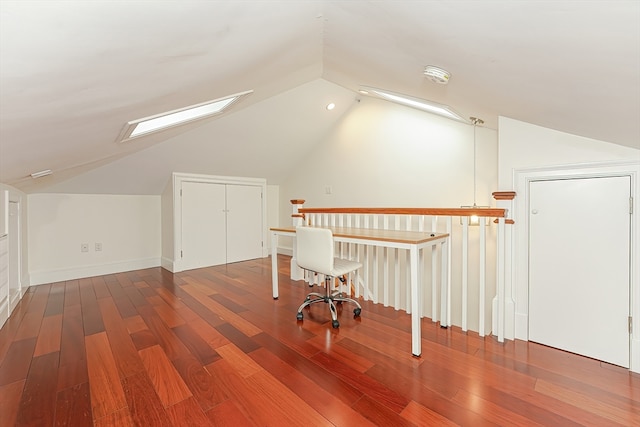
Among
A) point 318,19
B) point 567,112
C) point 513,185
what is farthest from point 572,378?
point 318,19

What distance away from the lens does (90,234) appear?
4176 mm

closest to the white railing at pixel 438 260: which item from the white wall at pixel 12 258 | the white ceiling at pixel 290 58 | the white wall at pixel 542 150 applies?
the white wall at pixel 542 150

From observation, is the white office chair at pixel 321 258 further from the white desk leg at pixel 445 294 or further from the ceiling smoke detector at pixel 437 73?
the ceiling smoke detector at pixel 437 73

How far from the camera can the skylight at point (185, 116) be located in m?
2.59

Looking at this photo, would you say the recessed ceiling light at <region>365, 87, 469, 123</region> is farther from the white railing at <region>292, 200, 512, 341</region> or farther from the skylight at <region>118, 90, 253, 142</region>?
the skylight at <region>118, 90, 253, 142</region>

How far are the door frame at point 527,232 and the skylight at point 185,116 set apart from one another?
2.51 m

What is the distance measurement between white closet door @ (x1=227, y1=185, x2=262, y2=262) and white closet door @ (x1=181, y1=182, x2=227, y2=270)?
135 millimetres

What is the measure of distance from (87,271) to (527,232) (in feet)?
17.7

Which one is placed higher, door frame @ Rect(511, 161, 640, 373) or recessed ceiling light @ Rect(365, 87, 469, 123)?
recessed ceiling light @ Rect(365, 87, 469, 123)

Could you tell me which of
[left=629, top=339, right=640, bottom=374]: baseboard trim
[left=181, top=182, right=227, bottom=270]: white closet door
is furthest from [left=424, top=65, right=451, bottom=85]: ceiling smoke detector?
[left=181, top=182, right=227, bottom=270]: white closet door

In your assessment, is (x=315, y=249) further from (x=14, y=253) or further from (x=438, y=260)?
(x=14, y=253)

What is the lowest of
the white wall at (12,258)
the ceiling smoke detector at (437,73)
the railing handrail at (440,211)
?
the white wall at (12,258)

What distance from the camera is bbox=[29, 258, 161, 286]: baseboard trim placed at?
3.78 metres

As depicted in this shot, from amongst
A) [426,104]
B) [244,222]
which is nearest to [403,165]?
[426,104]
